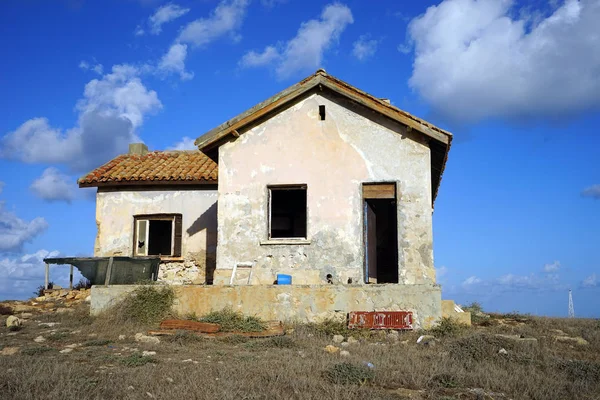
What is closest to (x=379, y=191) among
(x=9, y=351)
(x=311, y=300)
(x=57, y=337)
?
(x=311, y=300)

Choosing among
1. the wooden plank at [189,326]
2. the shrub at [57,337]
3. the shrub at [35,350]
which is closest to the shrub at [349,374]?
the wooden plank at [189,326]

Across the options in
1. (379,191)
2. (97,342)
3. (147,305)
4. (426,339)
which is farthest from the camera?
(379,191)

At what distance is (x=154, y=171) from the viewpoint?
18.1m

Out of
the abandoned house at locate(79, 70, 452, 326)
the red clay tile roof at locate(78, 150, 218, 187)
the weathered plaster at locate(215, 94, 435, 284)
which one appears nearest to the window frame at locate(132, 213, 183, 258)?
the red clay tile roof at locate(78, 150, 218, 187)

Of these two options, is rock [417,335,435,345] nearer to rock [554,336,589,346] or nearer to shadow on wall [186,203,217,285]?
rock [554,336,589,346]

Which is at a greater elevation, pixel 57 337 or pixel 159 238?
pixel 159 238

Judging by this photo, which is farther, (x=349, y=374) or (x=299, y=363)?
(x=299, y=363)

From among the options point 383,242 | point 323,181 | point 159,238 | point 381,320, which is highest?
point 323,181

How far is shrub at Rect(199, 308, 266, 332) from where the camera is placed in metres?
11.1

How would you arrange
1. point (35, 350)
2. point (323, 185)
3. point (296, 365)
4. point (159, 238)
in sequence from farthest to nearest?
point (159, 238) < point (323, 185) < point (35, 350) < point (296, 365)

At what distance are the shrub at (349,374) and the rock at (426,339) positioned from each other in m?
3.28

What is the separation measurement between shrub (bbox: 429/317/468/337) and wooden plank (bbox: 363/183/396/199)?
11.3 feet

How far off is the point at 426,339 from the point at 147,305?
19.1 ft

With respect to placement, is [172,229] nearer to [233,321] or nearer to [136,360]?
[233,321]
